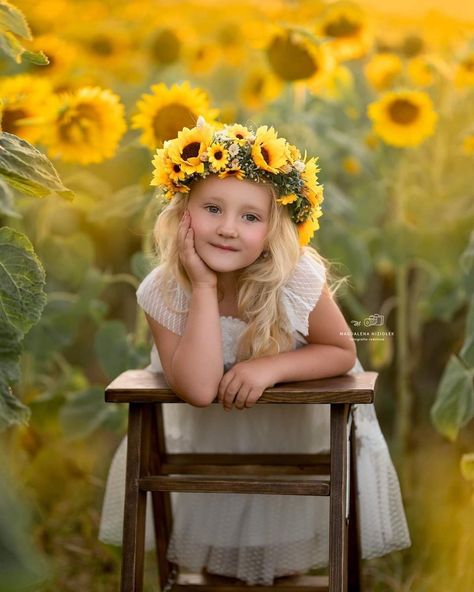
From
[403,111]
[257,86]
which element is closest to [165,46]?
[257,86]

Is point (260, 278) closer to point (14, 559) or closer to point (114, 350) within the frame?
point (14, 559)

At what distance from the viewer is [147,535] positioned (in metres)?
2.50

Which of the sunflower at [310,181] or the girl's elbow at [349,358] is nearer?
the sunflower at [310,181]

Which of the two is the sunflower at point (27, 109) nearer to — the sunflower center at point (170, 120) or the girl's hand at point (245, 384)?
the sunflower center at point (170, 120)

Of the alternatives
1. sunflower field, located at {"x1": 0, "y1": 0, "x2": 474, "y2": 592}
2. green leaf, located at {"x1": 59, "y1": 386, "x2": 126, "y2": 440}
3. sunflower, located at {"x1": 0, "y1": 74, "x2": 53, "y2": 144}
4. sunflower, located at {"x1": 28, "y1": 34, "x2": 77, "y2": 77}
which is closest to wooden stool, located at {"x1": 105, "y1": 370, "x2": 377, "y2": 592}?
sunflower field, located at {"x1": 0, "y1": 0, "x2": 474, "y2": 592}

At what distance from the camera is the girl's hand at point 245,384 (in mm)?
2014

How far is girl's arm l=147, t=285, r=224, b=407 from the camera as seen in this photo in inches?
79.7

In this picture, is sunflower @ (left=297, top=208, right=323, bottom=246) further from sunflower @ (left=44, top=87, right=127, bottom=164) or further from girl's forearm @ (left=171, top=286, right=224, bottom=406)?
sunflower @ (left=44, top=87, right=127, bottom=164)

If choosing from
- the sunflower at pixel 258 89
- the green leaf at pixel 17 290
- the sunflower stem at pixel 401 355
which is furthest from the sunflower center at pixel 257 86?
the green leaf at pixel 17 290

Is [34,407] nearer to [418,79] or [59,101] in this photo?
[59,101]

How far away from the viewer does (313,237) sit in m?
2.83

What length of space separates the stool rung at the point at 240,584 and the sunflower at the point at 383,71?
4.98ft

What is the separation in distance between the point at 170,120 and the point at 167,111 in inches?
0.8

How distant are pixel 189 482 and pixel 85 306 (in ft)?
2.98
